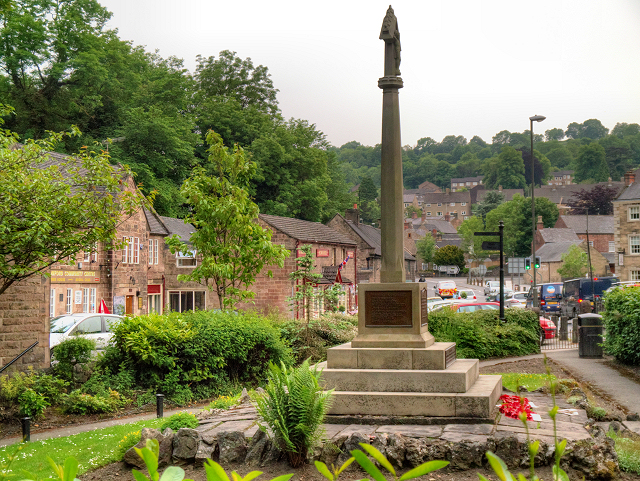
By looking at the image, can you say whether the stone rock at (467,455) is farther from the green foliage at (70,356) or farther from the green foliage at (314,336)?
the green foliage at (314,336)

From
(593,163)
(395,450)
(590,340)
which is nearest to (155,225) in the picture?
(590,340)

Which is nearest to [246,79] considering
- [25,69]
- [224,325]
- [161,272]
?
[25,69]

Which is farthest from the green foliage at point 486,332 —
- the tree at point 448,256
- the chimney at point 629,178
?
the tree at point 448,256

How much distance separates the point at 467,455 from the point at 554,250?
79.5 m

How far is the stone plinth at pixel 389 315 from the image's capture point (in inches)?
380

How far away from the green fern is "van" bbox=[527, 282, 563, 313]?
38.9 meters

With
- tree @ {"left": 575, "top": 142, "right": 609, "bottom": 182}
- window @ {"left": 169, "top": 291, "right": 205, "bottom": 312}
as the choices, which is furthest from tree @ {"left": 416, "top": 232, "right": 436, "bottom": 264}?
tree @ {"left": 575, "top": 142, "right": 609, "bottom": 182}

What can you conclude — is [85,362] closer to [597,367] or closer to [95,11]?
[597,367]

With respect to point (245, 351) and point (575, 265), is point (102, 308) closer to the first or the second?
point (245, 351)

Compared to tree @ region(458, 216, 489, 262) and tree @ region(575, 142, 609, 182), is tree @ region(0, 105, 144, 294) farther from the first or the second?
tree @ region(575, 142, 609, 182)

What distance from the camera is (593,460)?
688 centimetres

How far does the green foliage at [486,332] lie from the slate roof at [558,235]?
72.0m

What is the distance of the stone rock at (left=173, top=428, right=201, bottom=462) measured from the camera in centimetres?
768

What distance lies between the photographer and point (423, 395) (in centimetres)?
867
